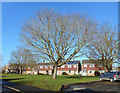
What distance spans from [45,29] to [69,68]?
4403 centimetres

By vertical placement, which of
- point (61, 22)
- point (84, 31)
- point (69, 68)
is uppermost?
point (61, 22)

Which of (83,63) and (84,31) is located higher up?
(84,31)

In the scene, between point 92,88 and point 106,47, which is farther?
point 106,47

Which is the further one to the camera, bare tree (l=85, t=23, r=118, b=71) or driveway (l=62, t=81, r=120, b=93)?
bare tree (l=85, t=23, r=118, b=71)

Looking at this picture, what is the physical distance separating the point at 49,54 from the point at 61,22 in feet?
17.5

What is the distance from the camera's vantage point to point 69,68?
204 feet

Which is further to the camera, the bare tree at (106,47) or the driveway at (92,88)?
the bare tree at (106,47)

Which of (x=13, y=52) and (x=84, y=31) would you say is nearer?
(x=84, y=31)

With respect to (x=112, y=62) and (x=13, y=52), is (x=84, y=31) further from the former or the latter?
(x=13, y=52)

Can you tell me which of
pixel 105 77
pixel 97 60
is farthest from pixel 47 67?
pixel 105 77

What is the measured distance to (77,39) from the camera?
2061 centimetres

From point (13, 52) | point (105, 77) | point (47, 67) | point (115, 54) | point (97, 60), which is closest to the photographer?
point (105, 77)

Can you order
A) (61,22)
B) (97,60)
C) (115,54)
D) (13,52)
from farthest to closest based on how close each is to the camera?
(13,52) → (97,60) → (115,54) → (61,22)

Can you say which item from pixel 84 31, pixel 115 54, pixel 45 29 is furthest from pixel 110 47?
pixel 45 29
